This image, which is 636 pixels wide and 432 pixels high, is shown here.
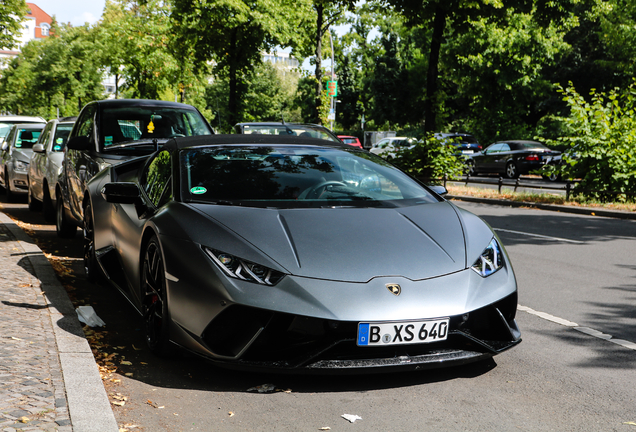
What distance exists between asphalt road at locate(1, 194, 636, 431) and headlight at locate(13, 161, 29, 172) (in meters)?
10.1

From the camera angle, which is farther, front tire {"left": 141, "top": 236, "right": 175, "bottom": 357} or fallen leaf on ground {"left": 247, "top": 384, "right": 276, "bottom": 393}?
front tire {"left": 141, "top": 236, "right": 175, "bottom": 357}

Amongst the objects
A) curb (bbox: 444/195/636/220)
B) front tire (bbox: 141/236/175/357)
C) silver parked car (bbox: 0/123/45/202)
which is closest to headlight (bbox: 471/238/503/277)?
front tire (bbox: 141/236/175/357)

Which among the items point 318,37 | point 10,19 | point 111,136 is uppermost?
point 318,37

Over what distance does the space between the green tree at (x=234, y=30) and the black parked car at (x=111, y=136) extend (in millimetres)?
17881

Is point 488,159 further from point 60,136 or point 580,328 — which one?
point 580,328

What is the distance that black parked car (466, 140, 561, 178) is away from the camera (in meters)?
28.6

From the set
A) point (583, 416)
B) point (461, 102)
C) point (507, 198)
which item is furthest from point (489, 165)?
point (583, 416)

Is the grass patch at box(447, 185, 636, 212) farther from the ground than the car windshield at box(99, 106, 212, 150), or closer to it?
closer to it

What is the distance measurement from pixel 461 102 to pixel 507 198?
3181 cm

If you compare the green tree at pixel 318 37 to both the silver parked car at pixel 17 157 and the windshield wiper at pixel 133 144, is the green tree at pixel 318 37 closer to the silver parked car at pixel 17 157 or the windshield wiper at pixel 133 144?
the silver parked car at pixel 17 157

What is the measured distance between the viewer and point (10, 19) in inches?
878

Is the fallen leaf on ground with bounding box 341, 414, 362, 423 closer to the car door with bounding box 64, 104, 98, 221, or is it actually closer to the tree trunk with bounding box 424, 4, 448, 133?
the car door with bounding box 64, 104, 98, 221

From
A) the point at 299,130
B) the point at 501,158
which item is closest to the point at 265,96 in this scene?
the point at 501,158

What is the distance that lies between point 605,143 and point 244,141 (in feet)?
41.0
